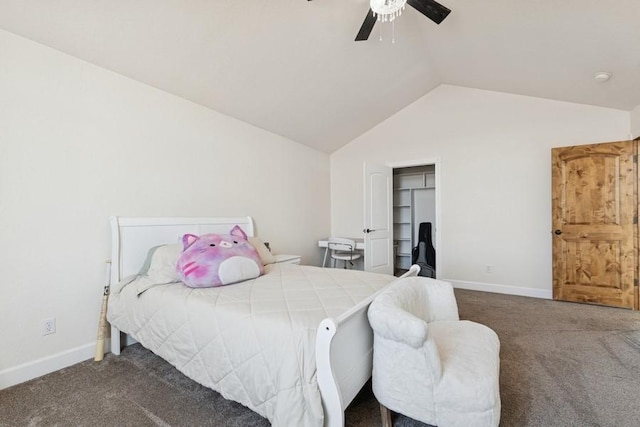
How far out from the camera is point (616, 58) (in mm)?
2561

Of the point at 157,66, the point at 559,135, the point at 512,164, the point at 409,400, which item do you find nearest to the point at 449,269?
the point at 512,164

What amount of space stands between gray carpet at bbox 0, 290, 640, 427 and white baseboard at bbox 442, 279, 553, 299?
1154 mm

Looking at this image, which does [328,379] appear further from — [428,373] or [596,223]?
[596,223]

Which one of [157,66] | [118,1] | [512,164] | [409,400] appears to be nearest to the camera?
[409,400]

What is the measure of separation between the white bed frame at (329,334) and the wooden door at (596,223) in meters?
2.61

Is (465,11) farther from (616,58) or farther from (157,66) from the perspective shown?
(157,66)

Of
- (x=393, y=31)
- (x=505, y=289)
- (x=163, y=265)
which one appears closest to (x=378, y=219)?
(x=505, y=289)

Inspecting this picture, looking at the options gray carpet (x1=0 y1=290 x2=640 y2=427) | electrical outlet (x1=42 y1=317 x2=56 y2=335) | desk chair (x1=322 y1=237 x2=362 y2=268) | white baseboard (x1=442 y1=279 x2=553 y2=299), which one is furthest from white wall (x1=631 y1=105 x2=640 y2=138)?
electrical outlet (x1=42 y1=317 x2=56 y2=335)

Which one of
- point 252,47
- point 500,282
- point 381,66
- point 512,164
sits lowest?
point 500,282

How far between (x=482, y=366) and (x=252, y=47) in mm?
2932

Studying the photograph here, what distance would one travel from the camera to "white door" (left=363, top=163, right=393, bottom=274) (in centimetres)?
418

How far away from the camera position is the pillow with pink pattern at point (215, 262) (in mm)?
2055

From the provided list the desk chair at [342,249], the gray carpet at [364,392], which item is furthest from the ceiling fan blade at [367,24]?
the desk chair at [342,249]

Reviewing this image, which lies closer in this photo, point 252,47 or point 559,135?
point 252,47
